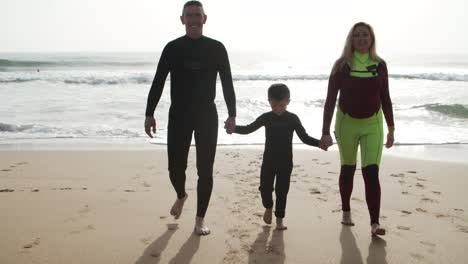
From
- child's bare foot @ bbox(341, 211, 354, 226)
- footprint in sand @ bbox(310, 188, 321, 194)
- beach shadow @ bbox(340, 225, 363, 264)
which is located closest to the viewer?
beach shadow @ bbox(340, 225, 363, 264)

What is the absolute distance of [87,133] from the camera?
1055cm

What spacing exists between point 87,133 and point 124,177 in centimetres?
466

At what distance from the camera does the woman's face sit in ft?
13.0

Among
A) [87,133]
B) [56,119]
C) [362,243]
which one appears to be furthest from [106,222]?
[56,119]

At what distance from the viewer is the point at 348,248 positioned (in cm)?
375

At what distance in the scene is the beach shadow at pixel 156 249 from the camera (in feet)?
11.3

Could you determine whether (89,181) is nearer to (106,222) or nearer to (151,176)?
(151,176)

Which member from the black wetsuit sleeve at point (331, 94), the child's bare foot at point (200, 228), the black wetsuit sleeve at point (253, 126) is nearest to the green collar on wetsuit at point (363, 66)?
the black wetsuit sleeve at point (331, 94)

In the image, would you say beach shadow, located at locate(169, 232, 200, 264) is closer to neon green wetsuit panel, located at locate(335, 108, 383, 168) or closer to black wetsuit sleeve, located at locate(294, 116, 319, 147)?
black wetsuit sleeve, located at locate(294, 116, 319, 147)

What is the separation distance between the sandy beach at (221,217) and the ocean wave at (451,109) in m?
8.36

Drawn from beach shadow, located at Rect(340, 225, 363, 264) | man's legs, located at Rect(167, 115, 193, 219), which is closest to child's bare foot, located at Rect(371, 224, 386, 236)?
beach shadow, located at Rect(340, 225, 363, 264)

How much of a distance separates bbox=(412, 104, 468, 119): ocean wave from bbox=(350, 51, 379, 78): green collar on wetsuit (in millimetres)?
11928

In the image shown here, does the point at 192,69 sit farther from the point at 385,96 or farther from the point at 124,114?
the point at 124,114

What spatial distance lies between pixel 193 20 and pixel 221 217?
6.19ft
